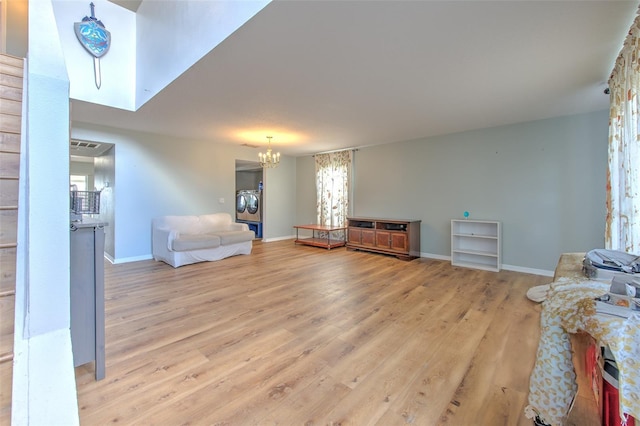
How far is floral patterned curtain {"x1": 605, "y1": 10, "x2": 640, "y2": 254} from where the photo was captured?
6.71 feet

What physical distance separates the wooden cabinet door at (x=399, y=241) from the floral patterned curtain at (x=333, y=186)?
5.26 ft

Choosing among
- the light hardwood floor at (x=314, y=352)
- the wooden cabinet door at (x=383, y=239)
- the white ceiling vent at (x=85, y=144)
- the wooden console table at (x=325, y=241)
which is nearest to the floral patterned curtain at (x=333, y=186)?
the wooden console table at (x=325, y=241)

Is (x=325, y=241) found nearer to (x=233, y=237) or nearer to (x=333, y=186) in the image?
(x=333, y=186)

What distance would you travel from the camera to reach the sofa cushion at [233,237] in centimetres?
525

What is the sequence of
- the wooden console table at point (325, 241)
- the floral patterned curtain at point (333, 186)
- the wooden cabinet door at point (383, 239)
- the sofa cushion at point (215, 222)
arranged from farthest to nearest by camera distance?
the floral patterned curtain at point (333, 186), the wooden console table at point (325, 241), the sofa cushion at point (215, 222), the wooden cabinet door at point (383, 239)

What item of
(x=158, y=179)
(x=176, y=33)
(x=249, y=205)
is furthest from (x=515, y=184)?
(x=158, y=179)

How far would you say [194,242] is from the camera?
186 inches

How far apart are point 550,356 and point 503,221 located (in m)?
4.03

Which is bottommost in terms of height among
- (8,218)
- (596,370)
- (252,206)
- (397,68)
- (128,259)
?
(128,259)

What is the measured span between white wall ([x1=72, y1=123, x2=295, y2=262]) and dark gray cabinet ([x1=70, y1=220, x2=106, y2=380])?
150 inches

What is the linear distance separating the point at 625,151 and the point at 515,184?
223 cm

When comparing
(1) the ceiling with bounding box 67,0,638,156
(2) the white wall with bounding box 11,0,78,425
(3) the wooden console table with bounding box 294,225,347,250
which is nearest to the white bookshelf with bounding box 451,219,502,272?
(1) the ceiling with bounding box 67,0,638,156

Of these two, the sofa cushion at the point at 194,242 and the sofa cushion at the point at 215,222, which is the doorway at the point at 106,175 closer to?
the sofa cushion at the point at 194,242

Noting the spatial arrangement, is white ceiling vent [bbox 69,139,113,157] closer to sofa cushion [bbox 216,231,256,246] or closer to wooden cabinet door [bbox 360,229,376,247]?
sofa cushion [bbox 216,231,256,246]
